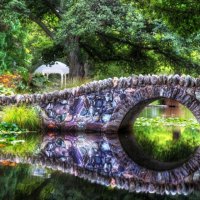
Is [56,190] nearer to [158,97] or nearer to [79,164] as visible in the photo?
[79,164]

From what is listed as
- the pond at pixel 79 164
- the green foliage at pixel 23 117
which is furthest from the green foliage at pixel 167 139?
the green foliage at pixel 23 117

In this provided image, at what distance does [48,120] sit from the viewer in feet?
49.7

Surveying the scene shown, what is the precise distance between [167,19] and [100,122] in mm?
5068

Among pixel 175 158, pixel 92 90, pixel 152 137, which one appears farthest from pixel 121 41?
pixel 175 158

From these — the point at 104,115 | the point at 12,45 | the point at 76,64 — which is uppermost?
the point at 12,45

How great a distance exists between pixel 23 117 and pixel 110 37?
10.6 metres

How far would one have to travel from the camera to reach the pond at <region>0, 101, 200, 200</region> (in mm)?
5547

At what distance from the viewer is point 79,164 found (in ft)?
25.8

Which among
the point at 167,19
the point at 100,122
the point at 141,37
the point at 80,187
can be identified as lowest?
the point at 80,187

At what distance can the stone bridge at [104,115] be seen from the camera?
873 cm

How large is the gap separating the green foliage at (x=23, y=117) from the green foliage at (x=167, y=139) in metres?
2.93

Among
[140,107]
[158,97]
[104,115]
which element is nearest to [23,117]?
[104,115]

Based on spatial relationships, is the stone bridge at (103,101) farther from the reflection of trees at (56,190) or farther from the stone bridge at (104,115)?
the reflection of trees at (56,190)

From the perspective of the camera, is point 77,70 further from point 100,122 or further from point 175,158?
point 175,158
